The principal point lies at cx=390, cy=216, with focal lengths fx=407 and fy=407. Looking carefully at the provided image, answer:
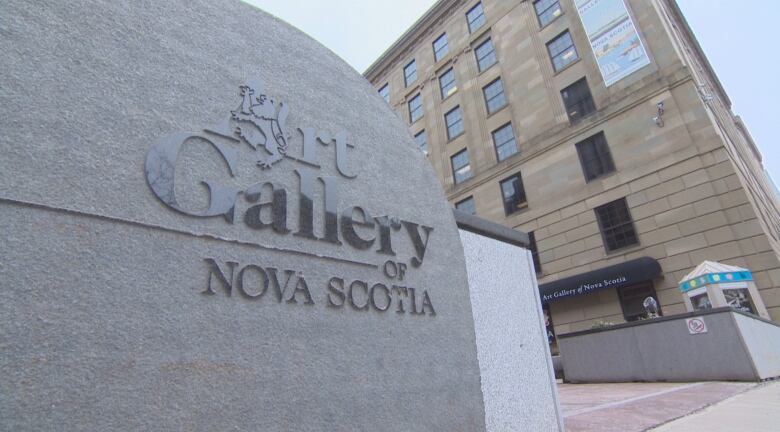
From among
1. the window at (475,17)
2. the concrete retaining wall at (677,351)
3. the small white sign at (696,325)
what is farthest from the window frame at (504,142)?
the small white sign at (696,325)

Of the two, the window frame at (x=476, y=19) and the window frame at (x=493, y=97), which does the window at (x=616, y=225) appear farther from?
the window frame at (x=476, y=19)

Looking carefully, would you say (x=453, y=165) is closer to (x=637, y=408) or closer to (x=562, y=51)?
(x=562, y=51)

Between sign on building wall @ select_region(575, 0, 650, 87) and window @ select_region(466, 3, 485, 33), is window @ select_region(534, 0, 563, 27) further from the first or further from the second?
window @ select_region(466, 3, 485, 33)

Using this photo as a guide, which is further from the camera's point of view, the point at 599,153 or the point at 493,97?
the point at 493,97

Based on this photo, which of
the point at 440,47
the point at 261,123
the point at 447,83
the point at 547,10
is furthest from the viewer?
the point at 440,47

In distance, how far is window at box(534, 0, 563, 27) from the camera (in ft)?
67.5

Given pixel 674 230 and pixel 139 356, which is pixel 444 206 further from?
pixel 674 230

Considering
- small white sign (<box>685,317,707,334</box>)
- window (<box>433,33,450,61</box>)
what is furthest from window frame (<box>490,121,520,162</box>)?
small white sign (<box>685,317,707,334</box>)

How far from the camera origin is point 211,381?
8.21 ft

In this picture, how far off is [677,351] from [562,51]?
600 inches

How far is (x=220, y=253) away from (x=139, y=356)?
0.79 m

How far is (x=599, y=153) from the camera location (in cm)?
1777

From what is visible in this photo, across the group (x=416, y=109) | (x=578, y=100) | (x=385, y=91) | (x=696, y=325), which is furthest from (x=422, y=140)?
(x=696, y=325)

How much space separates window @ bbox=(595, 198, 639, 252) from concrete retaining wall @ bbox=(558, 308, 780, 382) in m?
5.53
